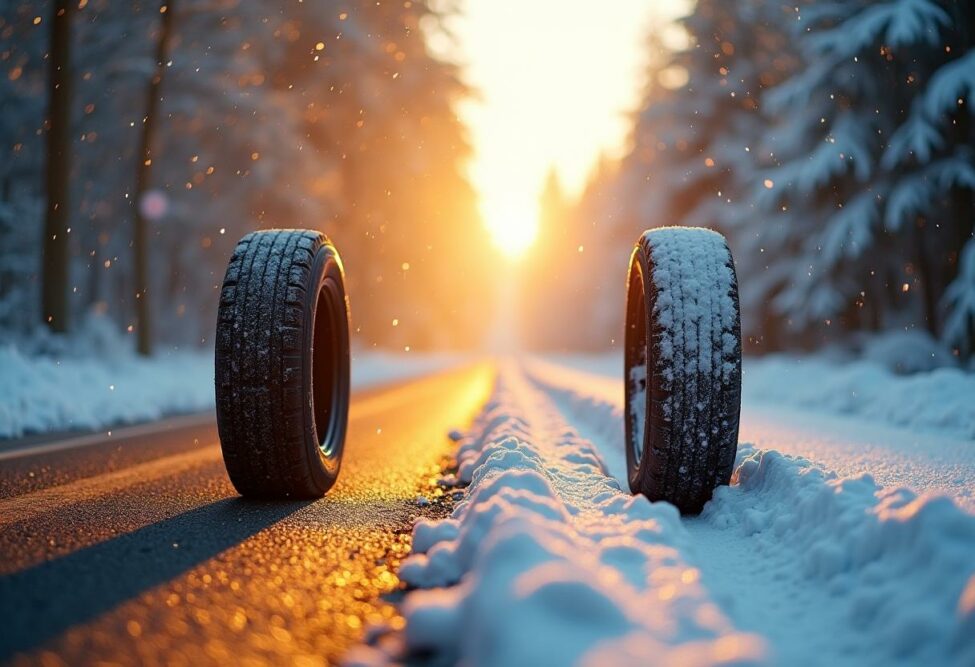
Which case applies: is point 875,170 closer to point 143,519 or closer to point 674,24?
point 674,24

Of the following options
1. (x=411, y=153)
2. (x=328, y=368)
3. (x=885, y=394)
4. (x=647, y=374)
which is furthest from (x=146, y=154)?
(x=647, y=374)

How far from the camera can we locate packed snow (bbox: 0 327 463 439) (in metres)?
6.68

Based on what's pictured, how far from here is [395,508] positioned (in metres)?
3.23

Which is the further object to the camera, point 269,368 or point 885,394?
point 885,394

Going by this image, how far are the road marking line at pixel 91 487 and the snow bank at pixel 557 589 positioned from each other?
6.22 ft

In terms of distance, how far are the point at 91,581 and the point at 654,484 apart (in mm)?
2128

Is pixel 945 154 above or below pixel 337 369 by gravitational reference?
above

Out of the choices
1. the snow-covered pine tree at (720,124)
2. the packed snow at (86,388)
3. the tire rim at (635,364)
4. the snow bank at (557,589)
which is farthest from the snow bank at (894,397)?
the snow-covered pine tree at (720,124)

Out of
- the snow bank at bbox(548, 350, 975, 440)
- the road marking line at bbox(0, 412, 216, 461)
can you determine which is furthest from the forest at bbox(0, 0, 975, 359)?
the road marking line at bbox(0, 412, 216, 461)

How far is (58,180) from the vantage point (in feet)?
36.2

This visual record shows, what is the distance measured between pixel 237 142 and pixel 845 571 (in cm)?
1837

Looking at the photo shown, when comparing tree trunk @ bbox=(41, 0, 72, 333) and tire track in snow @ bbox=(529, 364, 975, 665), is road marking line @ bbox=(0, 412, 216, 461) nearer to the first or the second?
tree trunk @ bbox=(41, 0, 72, 333)

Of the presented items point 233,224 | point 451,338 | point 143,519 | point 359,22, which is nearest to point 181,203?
point 233,224

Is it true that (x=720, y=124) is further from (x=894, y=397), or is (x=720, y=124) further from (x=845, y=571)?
(x=845, y=571)
